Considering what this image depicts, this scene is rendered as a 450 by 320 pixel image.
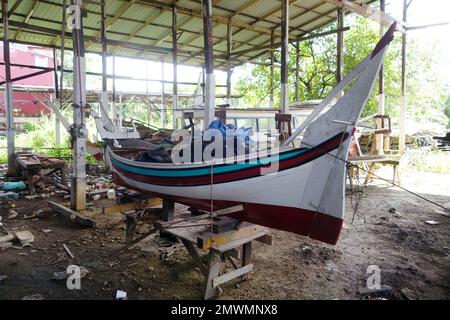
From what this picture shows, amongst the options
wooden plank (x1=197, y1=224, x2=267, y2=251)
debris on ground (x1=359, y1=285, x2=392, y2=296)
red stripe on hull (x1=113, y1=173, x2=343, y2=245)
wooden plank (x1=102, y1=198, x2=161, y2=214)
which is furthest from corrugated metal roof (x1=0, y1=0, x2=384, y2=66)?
debris on ground (x1=359, y1=285, x2=392, y2=296)

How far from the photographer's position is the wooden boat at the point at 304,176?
309cm

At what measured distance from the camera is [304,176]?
3.37 metres

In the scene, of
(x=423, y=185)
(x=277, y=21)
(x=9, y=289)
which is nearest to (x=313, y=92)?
(x=277, y=21)

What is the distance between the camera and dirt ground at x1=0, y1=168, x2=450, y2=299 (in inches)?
143

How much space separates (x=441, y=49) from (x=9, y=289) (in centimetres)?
2773

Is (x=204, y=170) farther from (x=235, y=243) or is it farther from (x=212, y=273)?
(x=212, y=273)

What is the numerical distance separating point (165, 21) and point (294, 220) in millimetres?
11469

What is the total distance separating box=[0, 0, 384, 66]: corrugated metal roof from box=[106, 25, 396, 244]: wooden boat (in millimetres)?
8713

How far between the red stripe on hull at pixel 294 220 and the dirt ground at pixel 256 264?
2.48 feet

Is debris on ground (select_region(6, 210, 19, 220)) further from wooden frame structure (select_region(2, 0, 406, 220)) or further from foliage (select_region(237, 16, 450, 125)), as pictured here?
foliage (select_region(237, 16, 450, 125))

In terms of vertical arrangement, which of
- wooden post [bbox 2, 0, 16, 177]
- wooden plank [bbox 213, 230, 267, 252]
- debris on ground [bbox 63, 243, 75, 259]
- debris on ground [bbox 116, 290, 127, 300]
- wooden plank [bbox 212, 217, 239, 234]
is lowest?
debris on ground [bbox 116, 290, 127, 300]

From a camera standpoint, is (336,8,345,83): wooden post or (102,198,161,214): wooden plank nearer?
(102,198,161,214): wooden plank

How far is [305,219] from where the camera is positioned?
3.45 metres

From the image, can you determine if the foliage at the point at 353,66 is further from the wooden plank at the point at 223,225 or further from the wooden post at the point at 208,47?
the wooden plank at the point at 223,225
